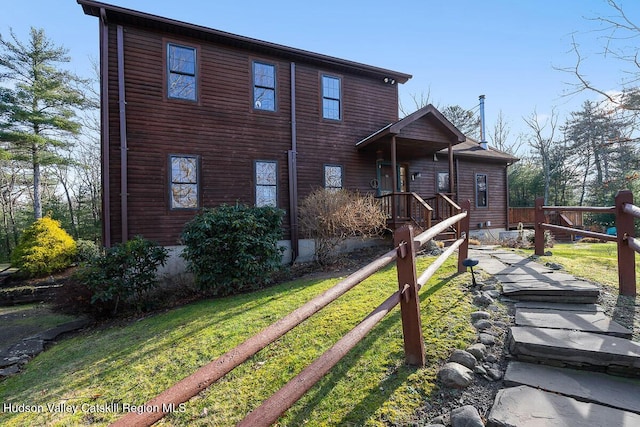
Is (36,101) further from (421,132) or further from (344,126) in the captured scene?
(421,132)

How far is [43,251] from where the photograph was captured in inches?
441

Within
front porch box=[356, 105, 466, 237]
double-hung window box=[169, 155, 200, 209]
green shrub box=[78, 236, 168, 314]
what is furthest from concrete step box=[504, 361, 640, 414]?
double-hung window box=[169, 155, 200, 209]

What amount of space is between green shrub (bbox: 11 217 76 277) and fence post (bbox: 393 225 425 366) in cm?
1450

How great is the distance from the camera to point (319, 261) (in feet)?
26.9

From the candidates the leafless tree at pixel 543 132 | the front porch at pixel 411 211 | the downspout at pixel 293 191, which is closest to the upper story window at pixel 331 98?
the downspout at pixel 293 191

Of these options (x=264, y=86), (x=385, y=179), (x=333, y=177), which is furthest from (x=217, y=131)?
(x=385, y=179)

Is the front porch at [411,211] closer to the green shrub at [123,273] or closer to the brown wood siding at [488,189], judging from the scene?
the brown wood siding at [488,189]

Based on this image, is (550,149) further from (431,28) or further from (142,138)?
(142,138)

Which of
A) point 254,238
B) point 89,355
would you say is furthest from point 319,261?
point 89,355

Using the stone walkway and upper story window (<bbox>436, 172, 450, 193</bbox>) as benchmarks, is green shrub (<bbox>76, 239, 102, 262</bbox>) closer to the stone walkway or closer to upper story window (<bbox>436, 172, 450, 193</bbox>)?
the stone walkway

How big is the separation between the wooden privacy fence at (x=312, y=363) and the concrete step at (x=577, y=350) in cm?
76

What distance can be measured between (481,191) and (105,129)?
49.4 ft

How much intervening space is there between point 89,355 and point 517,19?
13553 mm

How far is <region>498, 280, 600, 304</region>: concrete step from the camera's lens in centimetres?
294
